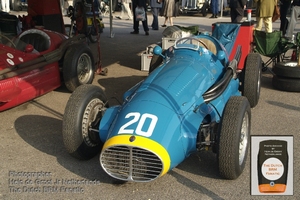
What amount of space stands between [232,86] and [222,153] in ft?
5.45

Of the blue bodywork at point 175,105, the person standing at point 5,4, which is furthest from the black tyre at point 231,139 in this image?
the person standing at point 5,4

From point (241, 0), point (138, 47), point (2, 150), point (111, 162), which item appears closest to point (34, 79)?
point (2, 150)

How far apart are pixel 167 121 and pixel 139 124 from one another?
273 mm

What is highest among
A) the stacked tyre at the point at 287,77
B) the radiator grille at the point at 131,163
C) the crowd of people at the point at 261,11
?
the crowd of people at the point at 261,11

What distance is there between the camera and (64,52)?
6566mm

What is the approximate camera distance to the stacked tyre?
6316 millimetres

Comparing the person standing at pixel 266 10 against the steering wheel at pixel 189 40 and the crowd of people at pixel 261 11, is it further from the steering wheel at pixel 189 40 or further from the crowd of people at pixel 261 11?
the steering wheel at pixel 189 40

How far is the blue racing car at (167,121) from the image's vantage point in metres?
3.33

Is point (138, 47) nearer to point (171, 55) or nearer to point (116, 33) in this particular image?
point (116, 33)

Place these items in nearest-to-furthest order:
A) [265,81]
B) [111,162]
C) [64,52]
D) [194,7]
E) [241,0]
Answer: [111,162]
[64,52]
[265,81]
[241,0]
[194,7]

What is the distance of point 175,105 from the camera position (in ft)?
12.1

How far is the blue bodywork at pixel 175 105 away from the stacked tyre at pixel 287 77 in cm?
198

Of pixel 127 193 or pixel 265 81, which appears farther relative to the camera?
pixel 265 81

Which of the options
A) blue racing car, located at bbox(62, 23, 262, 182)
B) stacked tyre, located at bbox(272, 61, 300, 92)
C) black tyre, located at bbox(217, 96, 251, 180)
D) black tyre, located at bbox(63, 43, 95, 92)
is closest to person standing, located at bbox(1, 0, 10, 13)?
black tyre, located at bbox(63, 43, 95, 92)
